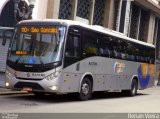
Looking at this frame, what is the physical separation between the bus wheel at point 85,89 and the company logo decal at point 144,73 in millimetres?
7010

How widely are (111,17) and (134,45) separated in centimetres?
1254

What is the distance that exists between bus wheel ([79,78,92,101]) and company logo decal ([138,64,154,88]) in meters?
7.01

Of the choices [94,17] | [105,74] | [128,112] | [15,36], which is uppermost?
[94,17]

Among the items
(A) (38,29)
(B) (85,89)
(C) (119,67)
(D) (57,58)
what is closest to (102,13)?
(C) (119,67)

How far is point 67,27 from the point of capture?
16266mm

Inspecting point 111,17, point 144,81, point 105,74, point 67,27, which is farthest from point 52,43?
point 111,17

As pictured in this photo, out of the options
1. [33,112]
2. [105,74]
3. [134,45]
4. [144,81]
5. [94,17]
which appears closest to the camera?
[33,112]

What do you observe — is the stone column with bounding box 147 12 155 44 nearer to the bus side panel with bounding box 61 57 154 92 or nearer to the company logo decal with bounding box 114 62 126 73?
the bus side panel with bounding box 61 57 154 92

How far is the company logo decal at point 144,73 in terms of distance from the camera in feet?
81.6

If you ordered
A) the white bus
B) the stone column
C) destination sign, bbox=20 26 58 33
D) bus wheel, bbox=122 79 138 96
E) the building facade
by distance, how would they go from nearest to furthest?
the white bus
destination sign, bbox=20 26 58 33
the building facade
bus wheel, bbox=122 79 138 96
the stone column

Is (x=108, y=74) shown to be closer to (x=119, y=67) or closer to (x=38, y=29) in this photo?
(x=119, y=67)

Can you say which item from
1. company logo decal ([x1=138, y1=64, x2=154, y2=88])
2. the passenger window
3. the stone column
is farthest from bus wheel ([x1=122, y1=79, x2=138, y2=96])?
the stone column

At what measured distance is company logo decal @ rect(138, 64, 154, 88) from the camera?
2487 cm

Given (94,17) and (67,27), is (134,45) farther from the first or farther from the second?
(94,17)
